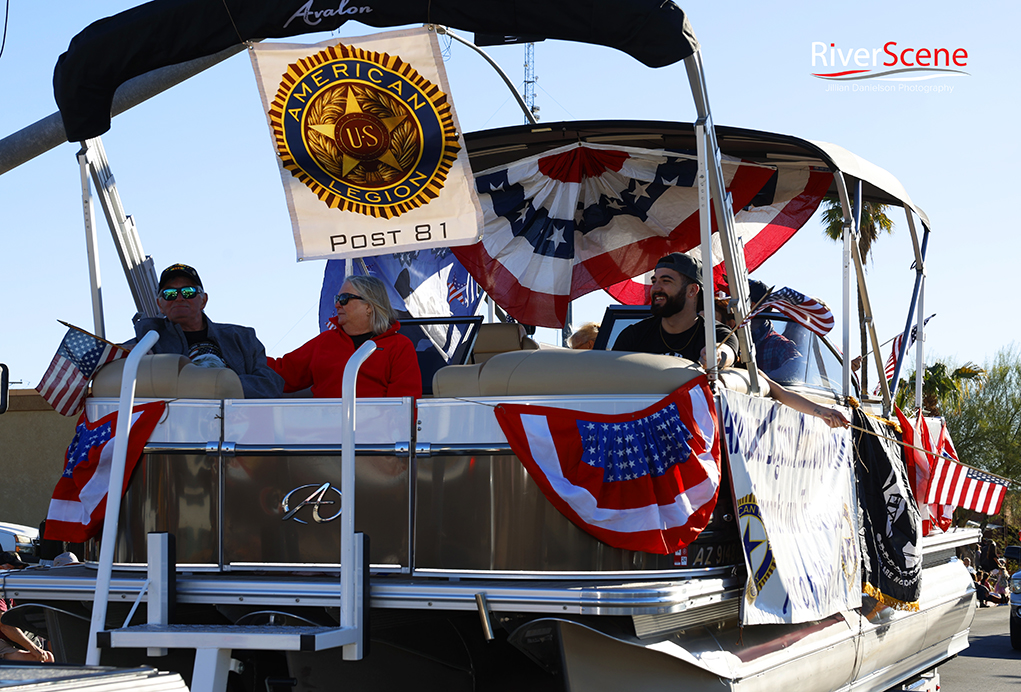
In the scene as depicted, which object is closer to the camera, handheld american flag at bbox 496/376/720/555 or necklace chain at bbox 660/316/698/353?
handheld american flag at bbox 496/376/720/555

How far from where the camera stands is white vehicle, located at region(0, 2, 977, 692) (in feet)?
13.7

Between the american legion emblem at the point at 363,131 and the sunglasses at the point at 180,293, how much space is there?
116cm

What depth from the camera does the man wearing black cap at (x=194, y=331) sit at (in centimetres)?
562

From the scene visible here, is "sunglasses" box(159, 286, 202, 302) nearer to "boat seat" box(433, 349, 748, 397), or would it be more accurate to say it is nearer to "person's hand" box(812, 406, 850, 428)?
"boat seat" box(433, 349, 748, 397)

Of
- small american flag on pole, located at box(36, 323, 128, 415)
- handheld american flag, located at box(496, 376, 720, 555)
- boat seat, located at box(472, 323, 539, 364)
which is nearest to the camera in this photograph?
handheld american flag, located at box(496, 376, 720, 555)

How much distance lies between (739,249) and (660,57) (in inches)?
46.1

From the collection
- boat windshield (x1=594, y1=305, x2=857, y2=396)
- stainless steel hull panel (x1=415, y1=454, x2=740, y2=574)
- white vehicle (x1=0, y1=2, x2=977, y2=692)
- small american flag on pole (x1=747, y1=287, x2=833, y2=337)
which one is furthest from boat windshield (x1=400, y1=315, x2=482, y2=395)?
stainless steel hull panel (x1=415, y1=454, x2=740, y2=574)

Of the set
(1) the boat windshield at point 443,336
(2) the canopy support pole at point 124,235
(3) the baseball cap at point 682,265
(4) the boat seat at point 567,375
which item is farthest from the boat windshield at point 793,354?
(2) the canopy support pole at point 124,235

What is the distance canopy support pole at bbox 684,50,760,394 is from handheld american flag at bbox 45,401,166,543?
96.1 inches

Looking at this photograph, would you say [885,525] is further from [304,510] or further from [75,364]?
[75,364]

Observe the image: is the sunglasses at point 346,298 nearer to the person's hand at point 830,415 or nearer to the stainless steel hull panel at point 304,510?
the stainless steel hull panel at point 304,510

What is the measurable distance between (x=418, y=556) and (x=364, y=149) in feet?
6.12

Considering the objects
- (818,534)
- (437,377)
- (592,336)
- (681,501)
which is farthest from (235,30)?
(592,336)

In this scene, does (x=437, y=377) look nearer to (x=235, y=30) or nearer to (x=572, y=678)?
(x=572, y=678)
